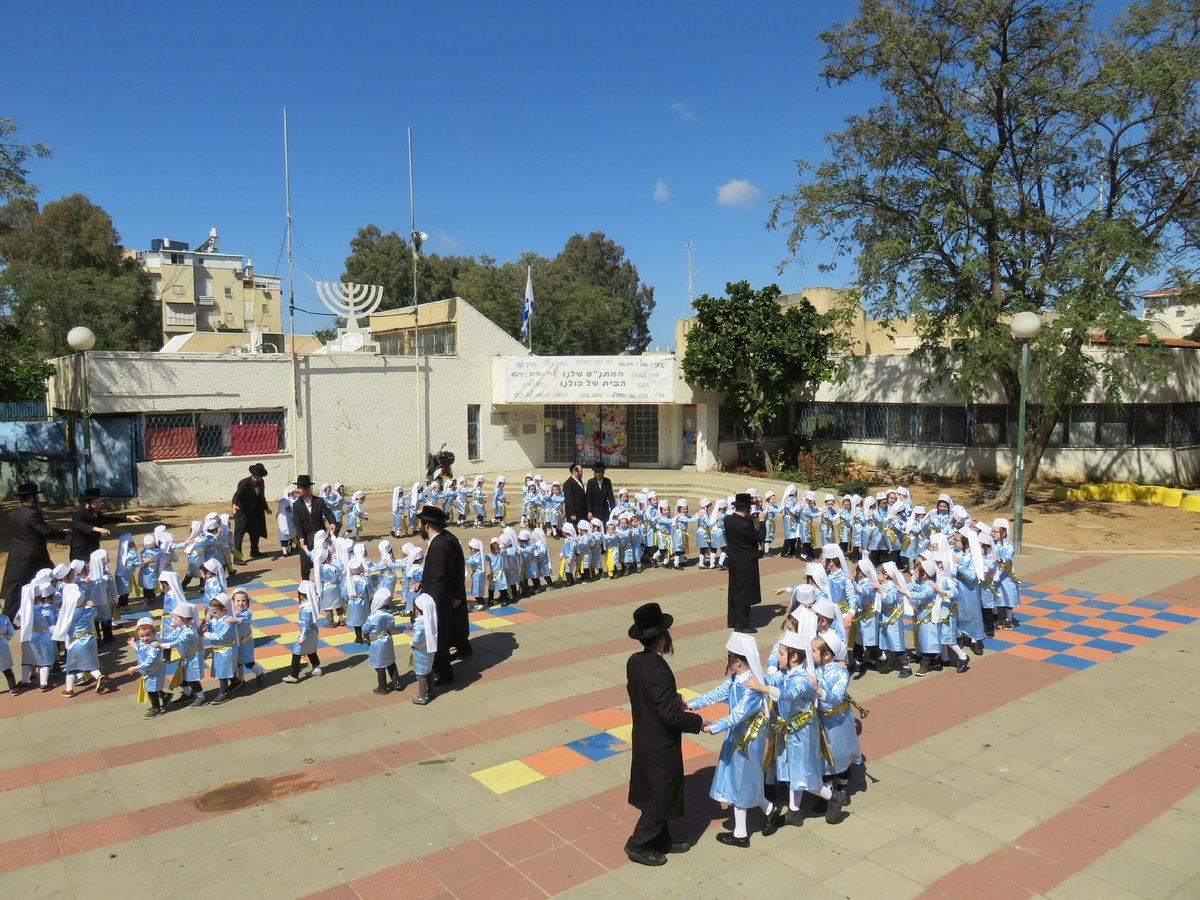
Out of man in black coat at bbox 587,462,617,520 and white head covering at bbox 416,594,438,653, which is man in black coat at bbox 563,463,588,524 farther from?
white head covering at bbox 416,594,438,653

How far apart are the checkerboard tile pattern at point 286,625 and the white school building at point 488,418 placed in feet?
29.6

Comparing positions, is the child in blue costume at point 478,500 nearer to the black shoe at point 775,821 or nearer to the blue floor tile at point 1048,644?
the blue floor tile at point 1048,644

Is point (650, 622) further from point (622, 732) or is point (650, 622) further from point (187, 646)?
point (187, 646)

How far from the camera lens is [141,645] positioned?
7.36m

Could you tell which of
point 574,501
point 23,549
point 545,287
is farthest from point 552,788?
point 545,287

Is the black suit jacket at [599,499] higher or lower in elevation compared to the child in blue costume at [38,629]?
higher

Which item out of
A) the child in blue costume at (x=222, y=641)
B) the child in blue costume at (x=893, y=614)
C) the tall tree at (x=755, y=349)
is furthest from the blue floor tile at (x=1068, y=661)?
the tall tree at (x=755, y=349)

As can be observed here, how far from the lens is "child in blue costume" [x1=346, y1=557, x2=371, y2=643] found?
9406mm

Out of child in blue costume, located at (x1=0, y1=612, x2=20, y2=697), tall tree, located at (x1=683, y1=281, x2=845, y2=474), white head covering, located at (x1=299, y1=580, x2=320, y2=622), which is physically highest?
tall tree, located at (x1=683, y1=281, x2=845, y2=474)

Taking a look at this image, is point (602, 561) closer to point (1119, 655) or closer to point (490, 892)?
point (1119, 655)

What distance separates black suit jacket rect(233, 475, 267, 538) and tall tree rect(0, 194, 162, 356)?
31.7 meters

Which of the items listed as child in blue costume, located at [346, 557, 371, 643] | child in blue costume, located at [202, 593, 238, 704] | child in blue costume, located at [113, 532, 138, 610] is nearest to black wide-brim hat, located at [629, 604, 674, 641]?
child in blue costume, located at [202, 593, 238, 704]

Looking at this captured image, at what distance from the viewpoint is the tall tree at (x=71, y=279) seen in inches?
1592

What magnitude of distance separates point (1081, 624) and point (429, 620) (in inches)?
320
